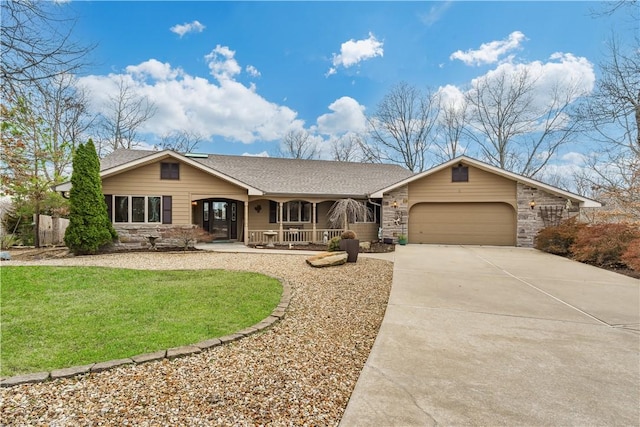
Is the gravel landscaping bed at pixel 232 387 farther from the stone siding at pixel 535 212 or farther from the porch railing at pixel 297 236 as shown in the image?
the stone siding at pixel 535 212

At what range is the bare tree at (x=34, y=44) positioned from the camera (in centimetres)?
351

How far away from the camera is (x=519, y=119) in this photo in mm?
22344

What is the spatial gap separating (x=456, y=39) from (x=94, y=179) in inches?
641

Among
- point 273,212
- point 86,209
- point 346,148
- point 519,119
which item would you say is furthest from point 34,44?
point 519,119

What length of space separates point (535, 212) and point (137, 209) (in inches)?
661

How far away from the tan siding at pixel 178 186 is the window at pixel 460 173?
31.3 feet

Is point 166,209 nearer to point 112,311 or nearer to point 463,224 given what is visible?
point 112,311

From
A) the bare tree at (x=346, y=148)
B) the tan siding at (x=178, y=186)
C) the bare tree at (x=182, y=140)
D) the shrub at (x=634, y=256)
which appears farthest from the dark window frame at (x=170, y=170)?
the bare tree at (x=346, y=148)

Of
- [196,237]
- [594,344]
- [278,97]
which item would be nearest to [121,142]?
[278,97]

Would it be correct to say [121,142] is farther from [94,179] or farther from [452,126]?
[452,126]

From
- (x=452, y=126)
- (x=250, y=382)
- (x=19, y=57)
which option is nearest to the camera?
(x=250, y=382)

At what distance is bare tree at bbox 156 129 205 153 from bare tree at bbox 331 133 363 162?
12.1 m

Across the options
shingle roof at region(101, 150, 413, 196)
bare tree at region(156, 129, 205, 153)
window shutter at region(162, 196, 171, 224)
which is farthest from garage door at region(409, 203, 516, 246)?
bare tree at region(156, 129, 205, 153)

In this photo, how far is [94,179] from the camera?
1045 cm
